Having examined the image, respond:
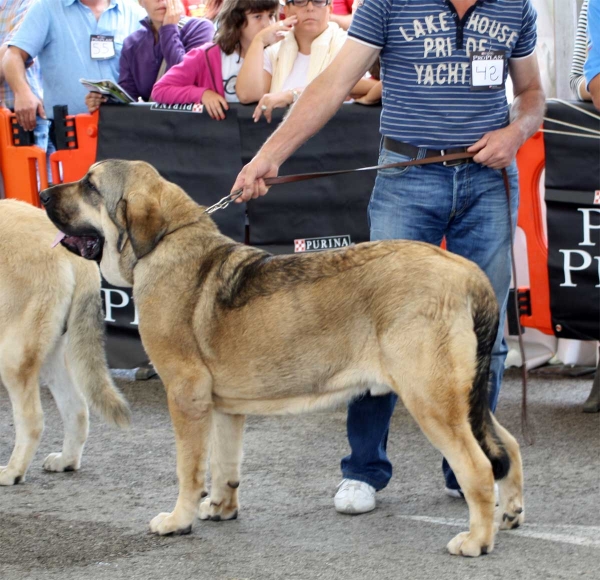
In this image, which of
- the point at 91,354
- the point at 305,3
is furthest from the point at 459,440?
the point at 305,3

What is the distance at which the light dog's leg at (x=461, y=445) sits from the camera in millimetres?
3473

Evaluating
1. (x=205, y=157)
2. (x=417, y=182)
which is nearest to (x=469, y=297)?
(x=417, y=182)

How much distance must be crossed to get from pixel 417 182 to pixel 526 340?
3315 millimetres

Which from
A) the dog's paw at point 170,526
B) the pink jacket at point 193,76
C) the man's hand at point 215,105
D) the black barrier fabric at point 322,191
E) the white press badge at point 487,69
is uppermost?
the white press badge at point 487,69

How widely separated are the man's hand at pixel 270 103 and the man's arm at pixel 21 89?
1.88m

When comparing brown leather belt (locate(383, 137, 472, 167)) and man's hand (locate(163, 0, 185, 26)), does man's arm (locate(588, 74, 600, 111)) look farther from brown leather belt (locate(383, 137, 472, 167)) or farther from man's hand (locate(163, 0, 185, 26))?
man's hand (locate(163, 0, 185, 26))

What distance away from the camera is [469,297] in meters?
3.49

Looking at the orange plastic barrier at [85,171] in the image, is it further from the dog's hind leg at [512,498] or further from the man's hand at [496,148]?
the dog's hind leg at [512,498]

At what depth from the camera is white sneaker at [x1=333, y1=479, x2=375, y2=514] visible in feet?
13.8

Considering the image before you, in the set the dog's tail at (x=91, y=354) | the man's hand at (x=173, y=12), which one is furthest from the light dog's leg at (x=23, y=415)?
the man's hand at (x=173, y=12)

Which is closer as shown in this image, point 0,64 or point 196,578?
point 196,578

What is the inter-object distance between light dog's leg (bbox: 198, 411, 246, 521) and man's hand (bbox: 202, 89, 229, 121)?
279 centimetres

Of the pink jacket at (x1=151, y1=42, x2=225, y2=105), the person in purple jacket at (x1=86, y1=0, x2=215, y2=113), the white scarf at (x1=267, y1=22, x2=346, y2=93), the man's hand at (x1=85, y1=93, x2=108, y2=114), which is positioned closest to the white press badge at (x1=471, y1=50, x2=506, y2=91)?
the white scarf at (x1=267, y1=22, x2=346, y2=93)

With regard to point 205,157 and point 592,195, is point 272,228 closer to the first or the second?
point 205,157
